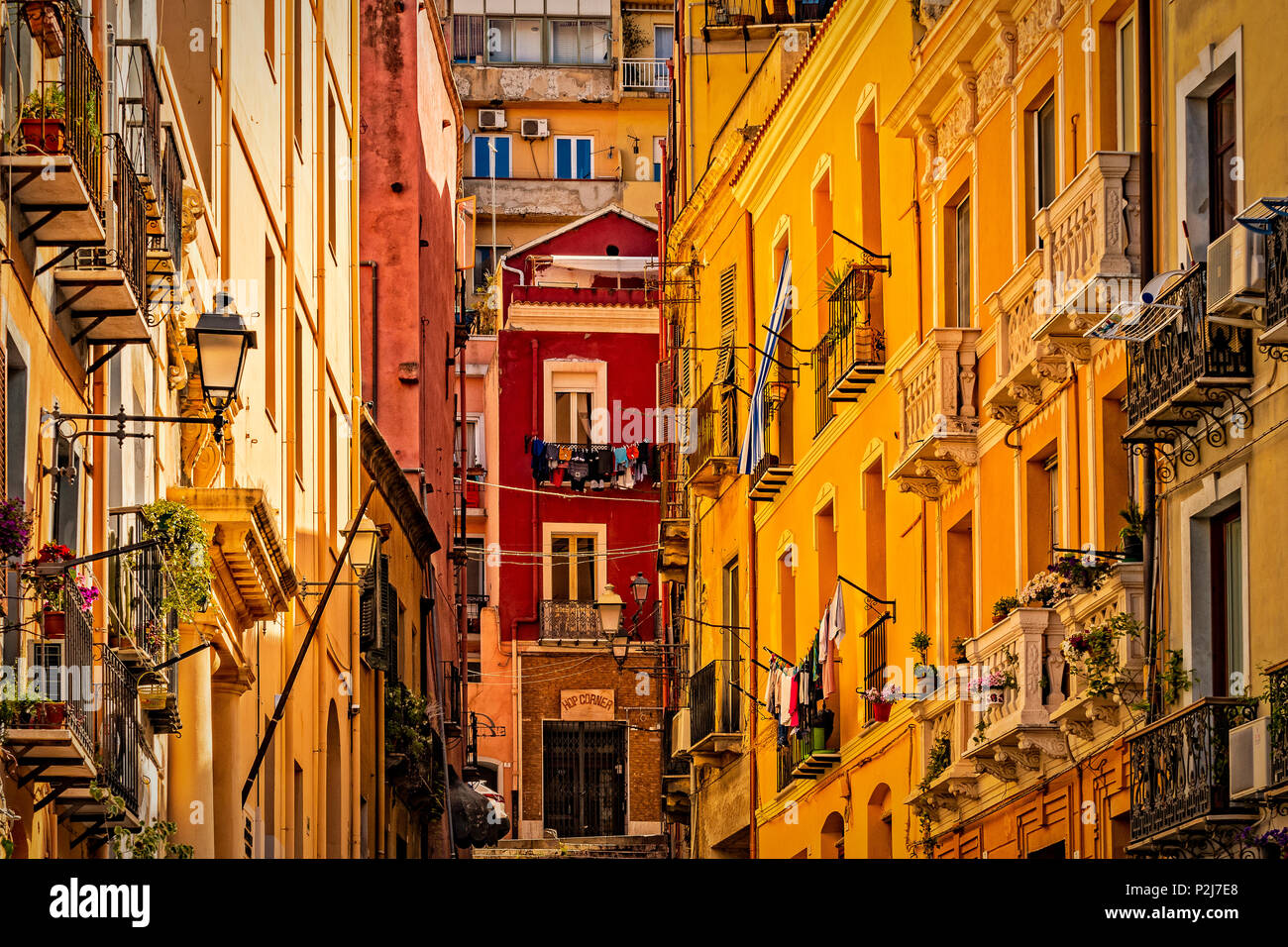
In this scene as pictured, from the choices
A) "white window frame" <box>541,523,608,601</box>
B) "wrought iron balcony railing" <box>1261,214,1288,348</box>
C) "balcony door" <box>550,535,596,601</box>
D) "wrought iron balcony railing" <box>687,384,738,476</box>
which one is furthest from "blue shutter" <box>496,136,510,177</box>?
"wrought iron balcony railing" <box>1261,214,1288,348</box>

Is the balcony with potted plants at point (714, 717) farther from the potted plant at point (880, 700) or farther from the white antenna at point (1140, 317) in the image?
the white antenna at point (1140, 317)

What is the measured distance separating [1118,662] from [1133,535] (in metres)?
1.07

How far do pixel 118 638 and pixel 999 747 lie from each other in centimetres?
851

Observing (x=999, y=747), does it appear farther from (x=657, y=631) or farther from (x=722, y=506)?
(x=657, y=631)

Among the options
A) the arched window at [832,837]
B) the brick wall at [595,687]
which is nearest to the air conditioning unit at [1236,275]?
the arched window at [832,837]

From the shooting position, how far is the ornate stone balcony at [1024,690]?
21734mm

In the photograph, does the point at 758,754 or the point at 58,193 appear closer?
the point at 58,193

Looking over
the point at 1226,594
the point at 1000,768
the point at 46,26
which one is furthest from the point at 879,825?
the point at 46,26

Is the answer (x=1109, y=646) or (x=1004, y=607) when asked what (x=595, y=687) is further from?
(x=1109, y=646)

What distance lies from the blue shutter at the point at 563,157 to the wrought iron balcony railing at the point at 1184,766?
49889mm

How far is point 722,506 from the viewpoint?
38.7 m

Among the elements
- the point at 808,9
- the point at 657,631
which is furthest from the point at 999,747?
the point at 657,631

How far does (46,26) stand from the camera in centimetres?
1476

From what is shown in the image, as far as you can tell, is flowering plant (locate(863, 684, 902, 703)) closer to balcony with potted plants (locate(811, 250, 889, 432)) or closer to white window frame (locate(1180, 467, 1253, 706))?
balcony with potted plants (locate(811, 250, 889, 432))
